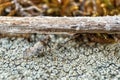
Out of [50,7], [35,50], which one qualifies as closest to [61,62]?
[35,50]

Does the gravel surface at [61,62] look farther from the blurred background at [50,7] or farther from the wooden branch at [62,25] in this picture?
the blurred background at [50,7]

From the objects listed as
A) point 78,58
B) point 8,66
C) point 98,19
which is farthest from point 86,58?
point 8,66

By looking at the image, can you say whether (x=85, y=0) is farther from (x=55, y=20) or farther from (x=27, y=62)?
(x=27, y=62)

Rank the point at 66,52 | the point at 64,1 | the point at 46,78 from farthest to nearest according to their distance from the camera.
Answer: the point at 64,1
the point at 66,52
the point at 46,78

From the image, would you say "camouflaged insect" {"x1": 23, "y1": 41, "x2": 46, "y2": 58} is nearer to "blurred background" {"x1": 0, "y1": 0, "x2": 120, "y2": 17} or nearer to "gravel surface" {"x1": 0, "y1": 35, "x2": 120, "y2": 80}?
"gravel surface" {"x1": 0, "y1": 35, "x2": 120, "y2": 80}

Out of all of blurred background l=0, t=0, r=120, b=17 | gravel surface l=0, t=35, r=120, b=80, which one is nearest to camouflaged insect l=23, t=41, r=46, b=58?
→ gravel surface l=0, t=35, r=120, b=80

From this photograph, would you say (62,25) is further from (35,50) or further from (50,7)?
(50,7)
